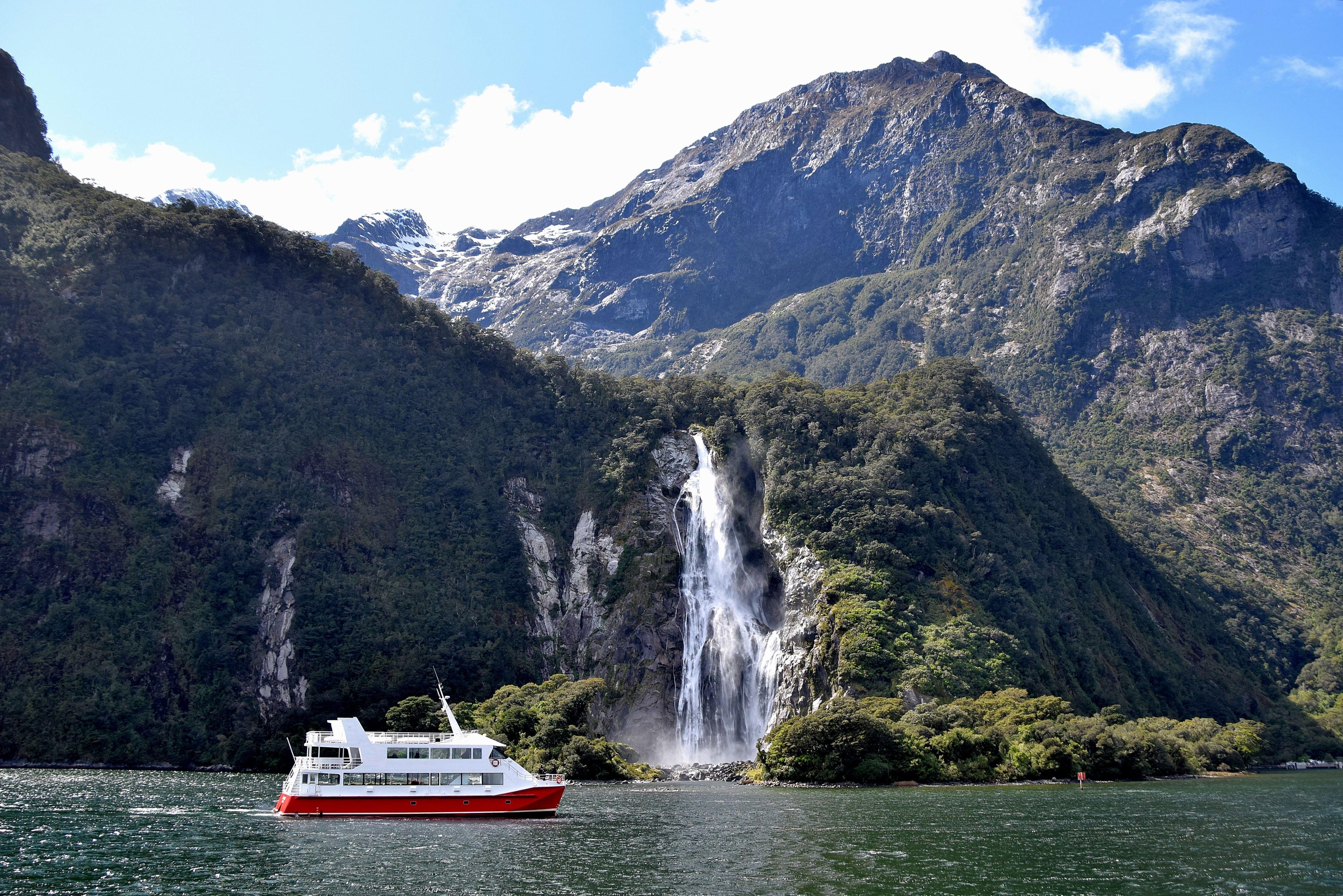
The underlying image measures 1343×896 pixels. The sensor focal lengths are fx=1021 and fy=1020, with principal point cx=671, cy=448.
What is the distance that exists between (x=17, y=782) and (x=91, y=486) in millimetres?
35600

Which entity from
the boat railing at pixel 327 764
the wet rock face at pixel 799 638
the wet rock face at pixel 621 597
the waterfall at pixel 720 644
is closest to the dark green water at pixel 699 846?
the boat railing at pixel 327 764

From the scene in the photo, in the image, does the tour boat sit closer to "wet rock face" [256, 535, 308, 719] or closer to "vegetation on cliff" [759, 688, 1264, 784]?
"vegetation on cliff" [759, 688, 1264, 784]

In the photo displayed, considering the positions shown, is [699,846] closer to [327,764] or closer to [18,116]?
[327,764]

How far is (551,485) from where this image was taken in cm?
11500

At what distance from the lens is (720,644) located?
94.3 meters

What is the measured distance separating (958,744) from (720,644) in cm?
2932

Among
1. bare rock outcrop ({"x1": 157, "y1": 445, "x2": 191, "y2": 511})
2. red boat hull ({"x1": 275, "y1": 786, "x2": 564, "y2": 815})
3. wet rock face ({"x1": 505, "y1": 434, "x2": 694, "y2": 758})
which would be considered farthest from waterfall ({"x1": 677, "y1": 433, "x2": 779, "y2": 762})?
bare rock outcrop ({"x1": 157, "y1": 445, "x2": 191, "y2": 511})

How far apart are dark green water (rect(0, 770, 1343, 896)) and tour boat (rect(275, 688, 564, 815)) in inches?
41.1

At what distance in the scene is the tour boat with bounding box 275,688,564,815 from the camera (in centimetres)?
4891

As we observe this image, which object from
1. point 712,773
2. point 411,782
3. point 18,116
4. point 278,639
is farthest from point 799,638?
point 18,116

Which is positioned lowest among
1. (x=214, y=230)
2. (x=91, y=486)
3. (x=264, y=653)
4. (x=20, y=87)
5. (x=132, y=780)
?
(x=132, y=780)

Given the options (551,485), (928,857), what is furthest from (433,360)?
(928,857)

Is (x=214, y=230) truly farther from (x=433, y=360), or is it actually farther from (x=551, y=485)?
(x=551, y=485)

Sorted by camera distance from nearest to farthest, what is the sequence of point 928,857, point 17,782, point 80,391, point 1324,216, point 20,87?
1. point 928,857
2. point 17,782
3. point 80,391
4. point 20,87
5. point 1324,216
